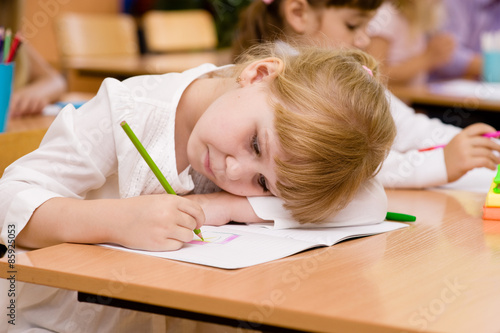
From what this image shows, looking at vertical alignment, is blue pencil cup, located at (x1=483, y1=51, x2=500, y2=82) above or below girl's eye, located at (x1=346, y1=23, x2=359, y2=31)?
below

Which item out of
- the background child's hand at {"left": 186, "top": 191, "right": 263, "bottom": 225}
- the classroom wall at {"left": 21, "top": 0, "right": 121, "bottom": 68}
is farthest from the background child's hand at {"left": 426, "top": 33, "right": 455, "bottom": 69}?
the classroom wall at {"left": 21, "top": 0, "right": 121, "bottom": 68}

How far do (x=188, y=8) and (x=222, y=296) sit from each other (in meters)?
5.43

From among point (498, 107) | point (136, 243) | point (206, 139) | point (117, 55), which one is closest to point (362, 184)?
point (206, 139)

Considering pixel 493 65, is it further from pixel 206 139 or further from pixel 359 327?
pixel 359 327

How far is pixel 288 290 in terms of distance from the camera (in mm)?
728

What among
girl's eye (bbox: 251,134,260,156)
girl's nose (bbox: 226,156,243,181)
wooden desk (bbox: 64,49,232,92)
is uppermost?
girl's eye (bbox: 251,134,260,156)

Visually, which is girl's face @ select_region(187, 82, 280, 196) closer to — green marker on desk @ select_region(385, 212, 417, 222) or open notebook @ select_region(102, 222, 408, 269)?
open notebook @ select_region(102, 222, 408, 269)

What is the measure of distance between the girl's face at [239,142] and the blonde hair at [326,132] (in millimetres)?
22

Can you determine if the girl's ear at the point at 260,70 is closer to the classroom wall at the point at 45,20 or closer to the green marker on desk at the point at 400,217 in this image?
the green marker on desk at the point at 400,217

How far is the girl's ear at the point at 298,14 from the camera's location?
1.84 metres

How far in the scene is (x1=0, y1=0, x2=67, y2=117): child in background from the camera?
191 cm

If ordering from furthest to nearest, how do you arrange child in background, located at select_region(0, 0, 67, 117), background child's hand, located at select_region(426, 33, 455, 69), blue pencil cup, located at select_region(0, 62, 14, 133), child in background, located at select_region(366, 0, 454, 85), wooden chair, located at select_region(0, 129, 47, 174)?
background child's hand, located at select_region(426, 33, 455, 69) < child in background, located at select_region(366, 0, 454, 85) < child in background, located at select_region(0, 0, 67, 117) < blue pencil cup, located at select_region(0, 62, 14, 133) < wooden chair, located at select_region(0, 129, 47, 174)

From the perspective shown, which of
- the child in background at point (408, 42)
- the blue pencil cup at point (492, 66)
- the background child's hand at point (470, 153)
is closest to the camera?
the background child's hand at point (470, 153)

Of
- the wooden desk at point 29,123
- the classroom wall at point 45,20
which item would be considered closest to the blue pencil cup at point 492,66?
the wooden desk at point 29,123
